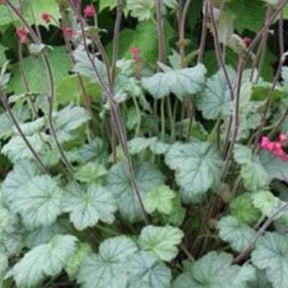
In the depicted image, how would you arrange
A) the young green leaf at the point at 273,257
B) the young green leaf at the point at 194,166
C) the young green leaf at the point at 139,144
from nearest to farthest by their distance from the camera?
the young green leaf at the point at 273,257, the young green leaf at the point at 194,166, the young green leaf at the point at 139,144

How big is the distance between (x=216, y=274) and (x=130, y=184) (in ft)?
0.93

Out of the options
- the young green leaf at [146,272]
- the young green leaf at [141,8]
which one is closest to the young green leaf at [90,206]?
the young green leaf at [146,272]

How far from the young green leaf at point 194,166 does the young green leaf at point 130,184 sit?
7 cm

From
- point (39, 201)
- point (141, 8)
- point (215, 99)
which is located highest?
point (141, 8)

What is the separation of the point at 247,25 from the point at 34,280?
3.80 feet

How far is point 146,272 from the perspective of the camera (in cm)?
148

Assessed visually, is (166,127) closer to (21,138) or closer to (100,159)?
(100,159)

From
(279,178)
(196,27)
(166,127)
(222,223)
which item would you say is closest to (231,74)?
(166,127)

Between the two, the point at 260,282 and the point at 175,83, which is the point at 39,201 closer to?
the point at 175,83

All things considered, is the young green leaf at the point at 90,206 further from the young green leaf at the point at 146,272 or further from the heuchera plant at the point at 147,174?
the young green leaf at the point at 146,272

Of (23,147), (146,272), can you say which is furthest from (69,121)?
(146,272)

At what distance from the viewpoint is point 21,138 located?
1.75m

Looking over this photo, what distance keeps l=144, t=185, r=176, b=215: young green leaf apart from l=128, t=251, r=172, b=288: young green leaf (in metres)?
0.11

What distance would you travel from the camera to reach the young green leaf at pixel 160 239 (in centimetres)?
150
